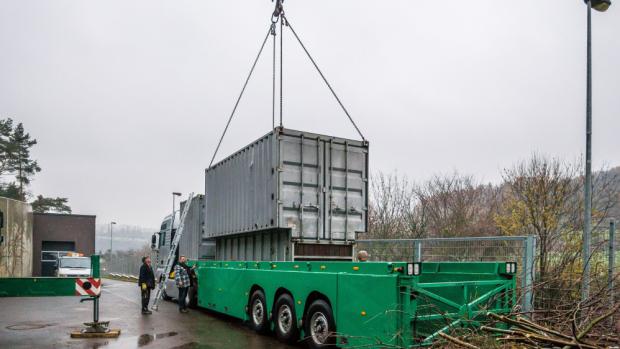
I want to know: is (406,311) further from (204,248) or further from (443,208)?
(443,208)

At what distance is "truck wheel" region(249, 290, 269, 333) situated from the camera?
10188mm

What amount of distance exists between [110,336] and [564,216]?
12.0 m

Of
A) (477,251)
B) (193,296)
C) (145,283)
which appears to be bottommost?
(193,296)

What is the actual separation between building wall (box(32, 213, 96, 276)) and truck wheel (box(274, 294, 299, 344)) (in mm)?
36099

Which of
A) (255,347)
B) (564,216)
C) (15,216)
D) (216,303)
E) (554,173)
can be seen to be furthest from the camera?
(15,216)

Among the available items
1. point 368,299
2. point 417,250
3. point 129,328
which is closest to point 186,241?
point 129,328

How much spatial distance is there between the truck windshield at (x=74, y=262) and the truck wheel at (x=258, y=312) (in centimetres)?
1978

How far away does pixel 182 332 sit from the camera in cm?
1066

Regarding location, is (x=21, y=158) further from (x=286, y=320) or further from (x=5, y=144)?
(x=286, y=320)

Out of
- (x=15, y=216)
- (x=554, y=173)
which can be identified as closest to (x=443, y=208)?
(x=554, y=173)

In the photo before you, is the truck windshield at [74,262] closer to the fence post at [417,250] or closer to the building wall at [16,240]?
the building wall at [16,240]

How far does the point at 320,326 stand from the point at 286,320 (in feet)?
4.13

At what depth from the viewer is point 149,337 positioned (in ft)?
33.4

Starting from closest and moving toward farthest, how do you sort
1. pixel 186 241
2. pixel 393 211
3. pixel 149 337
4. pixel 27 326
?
1. pixel 149 337
2. pixel 27 326
3. pixel 186 241
4. pixel 393 211
